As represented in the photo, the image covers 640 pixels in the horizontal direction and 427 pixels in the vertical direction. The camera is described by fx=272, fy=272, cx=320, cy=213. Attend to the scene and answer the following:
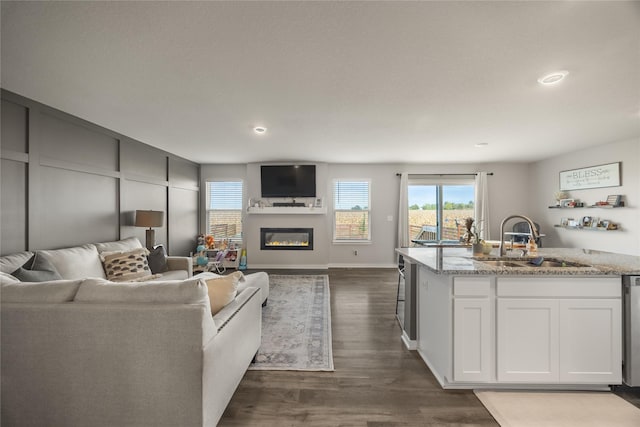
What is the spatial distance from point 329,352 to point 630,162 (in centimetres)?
536

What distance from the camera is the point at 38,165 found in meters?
2.80

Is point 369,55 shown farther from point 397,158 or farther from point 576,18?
point 397,158

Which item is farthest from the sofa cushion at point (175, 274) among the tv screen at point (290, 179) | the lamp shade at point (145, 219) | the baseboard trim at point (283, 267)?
the tv screen at point (290, 179)

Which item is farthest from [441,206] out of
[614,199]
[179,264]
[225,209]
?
[179,264]

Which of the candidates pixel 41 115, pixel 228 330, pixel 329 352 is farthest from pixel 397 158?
pixel 41 115

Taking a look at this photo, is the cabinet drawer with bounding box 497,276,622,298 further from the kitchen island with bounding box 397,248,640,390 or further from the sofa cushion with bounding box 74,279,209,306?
the sofa cushion with bounding box 74,279,209,306

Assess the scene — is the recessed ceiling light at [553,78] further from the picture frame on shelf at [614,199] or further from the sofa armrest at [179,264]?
the sofa armrest at [179,264]

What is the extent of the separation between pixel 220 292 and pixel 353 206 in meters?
4.84

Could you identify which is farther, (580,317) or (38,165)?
(38,165)

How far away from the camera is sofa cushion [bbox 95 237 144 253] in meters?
3.32

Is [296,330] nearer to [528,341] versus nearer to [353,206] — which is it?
[528,341]

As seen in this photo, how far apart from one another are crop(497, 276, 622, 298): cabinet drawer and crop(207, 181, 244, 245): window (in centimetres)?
568

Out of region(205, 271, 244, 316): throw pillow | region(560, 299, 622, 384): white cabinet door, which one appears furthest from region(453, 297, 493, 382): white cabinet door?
region(205, 271, 244, 316): throw pillow

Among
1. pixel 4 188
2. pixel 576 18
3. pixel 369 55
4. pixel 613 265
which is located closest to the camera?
pixel 576 18
